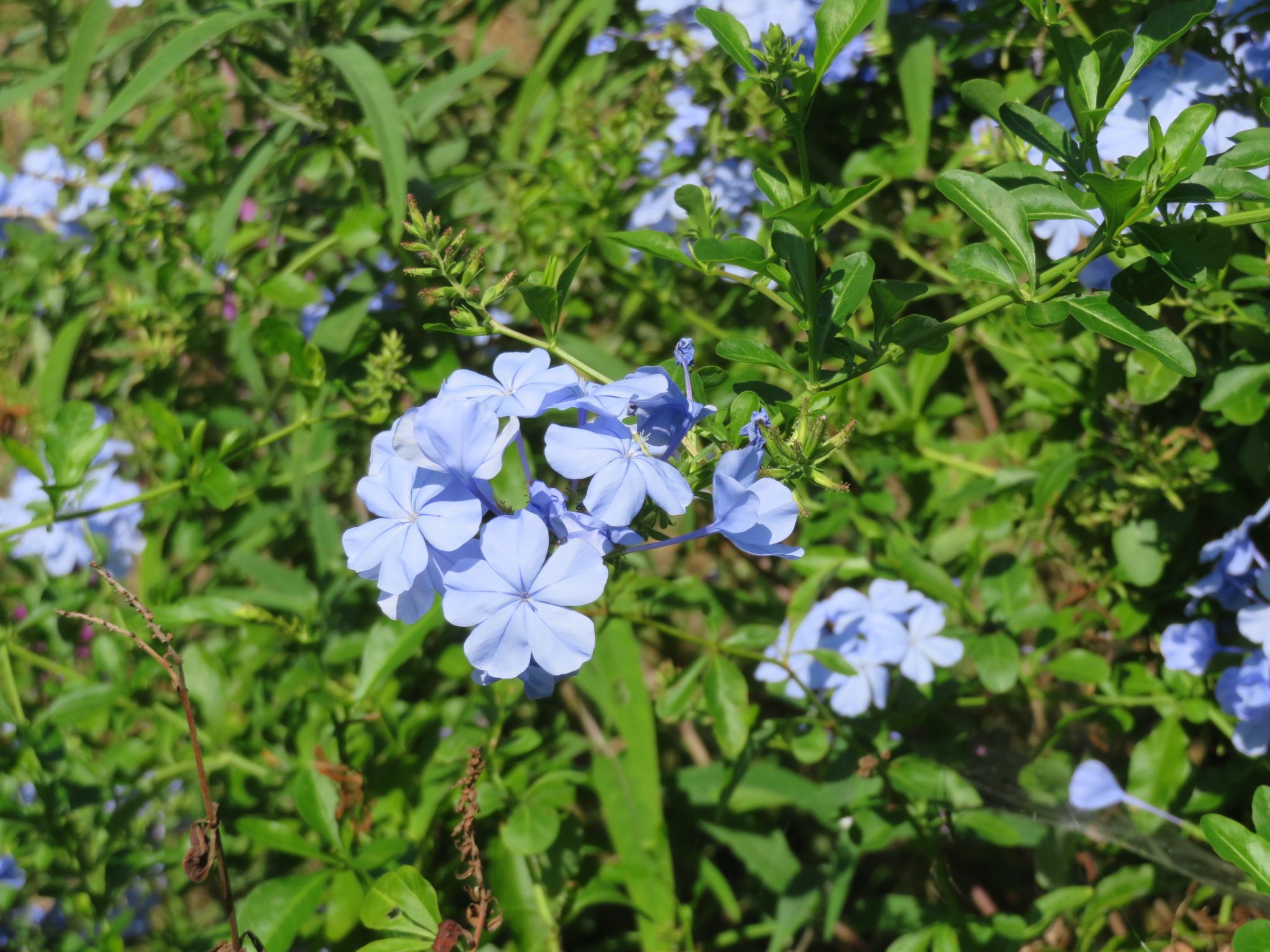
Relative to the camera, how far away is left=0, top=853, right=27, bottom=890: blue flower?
1.76 meters

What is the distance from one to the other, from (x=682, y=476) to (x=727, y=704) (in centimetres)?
63

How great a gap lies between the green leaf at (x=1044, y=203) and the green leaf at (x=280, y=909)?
1.22 m

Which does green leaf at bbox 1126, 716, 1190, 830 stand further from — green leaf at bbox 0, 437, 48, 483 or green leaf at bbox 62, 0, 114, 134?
green leaf at bbox 62, 0, 114, 134

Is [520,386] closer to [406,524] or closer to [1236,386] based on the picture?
[406,524]

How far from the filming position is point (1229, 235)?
1067 millimetres

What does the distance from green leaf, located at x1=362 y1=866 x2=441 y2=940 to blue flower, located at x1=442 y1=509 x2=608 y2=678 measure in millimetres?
369

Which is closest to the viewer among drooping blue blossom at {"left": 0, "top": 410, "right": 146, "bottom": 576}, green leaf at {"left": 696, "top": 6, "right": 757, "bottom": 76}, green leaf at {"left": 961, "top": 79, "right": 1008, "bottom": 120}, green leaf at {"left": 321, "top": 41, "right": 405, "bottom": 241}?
green leaf at {"left": 696, "top": 6, "right": 757, "bottom": 76}

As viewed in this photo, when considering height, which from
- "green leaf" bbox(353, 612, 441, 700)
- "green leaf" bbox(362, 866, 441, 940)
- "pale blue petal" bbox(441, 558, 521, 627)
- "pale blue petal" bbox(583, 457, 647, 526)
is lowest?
"green leaf" bbox(353, 612, 441, 700)

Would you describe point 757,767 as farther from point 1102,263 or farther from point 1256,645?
point 1102,263

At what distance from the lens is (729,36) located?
2.97 feet

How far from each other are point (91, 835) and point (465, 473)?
1.41 meters

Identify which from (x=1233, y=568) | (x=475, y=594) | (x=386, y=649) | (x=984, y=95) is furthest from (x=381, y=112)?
(x=1233, y=568)

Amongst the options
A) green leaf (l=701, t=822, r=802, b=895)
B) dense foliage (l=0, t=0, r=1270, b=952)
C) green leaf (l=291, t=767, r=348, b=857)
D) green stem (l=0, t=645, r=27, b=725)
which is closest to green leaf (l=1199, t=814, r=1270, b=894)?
dense foliage (l=0, t=0, r=1270, b=952)

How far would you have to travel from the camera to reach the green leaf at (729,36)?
2.91ft
